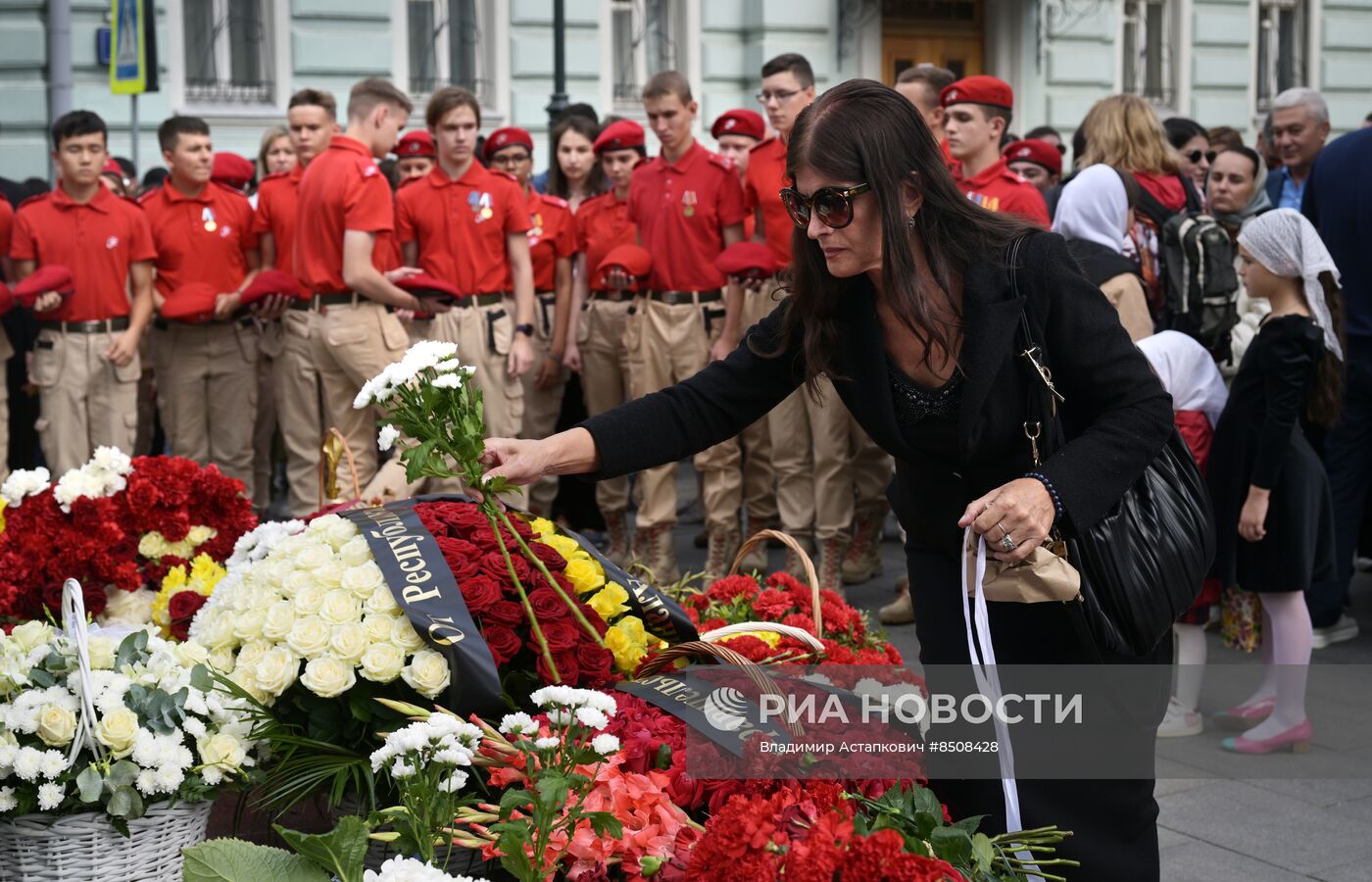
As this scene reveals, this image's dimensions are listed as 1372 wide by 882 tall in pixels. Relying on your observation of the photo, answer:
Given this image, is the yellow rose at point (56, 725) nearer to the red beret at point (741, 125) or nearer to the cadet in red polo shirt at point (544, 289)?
the cadet in red polo shirt at point (544, 289)

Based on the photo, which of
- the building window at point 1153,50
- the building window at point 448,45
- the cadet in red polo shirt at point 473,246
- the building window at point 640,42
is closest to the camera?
the cadet in red polo shirt at point 473,246

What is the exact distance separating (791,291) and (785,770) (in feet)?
2.97

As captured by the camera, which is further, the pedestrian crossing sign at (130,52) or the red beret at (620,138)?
the pedestrian crossing sign at (130,52)

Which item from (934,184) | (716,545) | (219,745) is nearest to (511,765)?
(219,745)

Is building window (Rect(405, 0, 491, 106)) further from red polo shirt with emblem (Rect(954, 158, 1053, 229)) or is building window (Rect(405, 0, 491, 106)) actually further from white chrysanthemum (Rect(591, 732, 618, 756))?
white chrysanthemum (Rect(591, 732, 618, 756))

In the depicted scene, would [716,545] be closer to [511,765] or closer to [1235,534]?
[1235,534]

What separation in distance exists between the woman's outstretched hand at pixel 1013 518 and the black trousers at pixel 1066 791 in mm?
274

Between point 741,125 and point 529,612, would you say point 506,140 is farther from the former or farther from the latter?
point 529,612

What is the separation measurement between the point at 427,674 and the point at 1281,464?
11.6 feet

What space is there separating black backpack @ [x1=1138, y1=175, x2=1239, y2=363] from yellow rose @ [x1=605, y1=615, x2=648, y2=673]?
14.5 feet

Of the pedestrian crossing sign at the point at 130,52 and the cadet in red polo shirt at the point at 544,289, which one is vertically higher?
the pedestrian crossing sign at the point at 130,52

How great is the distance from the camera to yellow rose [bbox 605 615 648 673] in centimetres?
312

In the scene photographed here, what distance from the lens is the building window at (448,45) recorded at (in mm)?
15922

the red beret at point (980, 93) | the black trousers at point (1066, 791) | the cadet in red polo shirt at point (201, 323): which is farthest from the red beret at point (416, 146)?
the black trousers at point (1066, 791)
